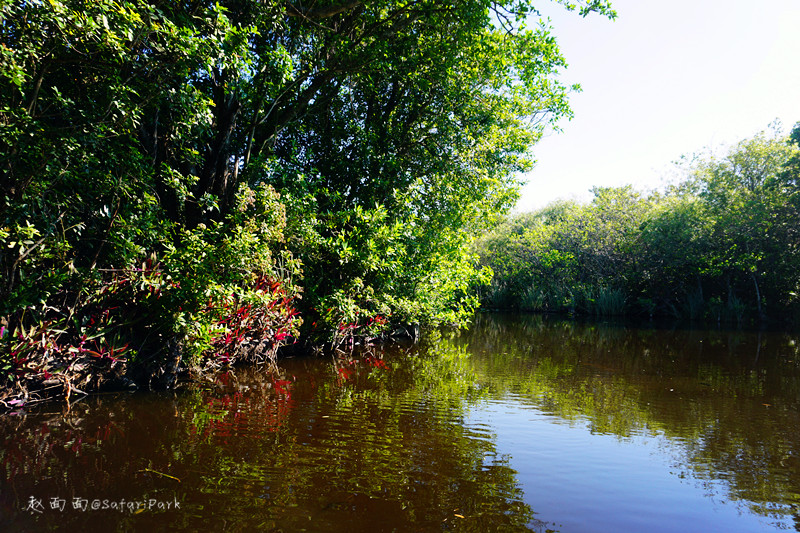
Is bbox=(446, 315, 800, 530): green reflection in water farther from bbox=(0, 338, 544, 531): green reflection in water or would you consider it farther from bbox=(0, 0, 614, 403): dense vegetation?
bbox=(0, 0, 614, 403): dense vegetation

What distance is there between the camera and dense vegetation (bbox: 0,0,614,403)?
4223 millimetres

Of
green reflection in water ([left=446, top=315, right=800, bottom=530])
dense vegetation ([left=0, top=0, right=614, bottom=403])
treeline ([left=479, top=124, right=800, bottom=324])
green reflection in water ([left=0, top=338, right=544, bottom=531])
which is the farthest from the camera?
treeline ([left=479, top=124, right=800, bottom=324])

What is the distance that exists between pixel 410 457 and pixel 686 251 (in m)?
21.0

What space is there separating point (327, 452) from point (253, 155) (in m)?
6.46

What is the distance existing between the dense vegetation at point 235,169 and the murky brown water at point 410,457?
3.11ft

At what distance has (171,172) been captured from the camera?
19.3 feet

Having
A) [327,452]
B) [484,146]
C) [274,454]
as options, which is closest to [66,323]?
[274,454]

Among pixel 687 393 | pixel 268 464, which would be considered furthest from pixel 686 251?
pixel 268 464

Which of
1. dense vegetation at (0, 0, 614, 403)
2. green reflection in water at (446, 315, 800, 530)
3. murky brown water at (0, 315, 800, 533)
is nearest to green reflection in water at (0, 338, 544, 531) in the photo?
murky brown water at (0, 315, 800, 533)

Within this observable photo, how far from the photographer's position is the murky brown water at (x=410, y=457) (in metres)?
2.66

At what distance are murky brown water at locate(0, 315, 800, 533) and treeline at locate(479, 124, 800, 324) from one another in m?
13.0

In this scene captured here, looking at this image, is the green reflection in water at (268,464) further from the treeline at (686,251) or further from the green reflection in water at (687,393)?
the treeline at (686,251)

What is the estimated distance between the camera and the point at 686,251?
19.6 meters

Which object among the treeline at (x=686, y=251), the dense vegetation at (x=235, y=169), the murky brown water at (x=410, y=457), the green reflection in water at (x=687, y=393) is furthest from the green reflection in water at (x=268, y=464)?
the treeline at (x=686, y=251)
